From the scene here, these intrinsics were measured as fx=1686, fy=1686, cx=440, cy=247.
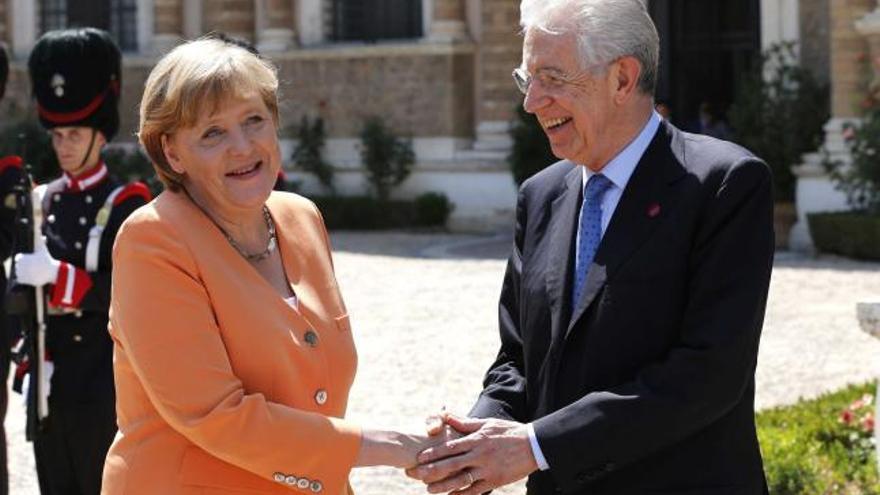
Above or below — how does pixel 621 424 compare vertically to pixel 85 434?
above

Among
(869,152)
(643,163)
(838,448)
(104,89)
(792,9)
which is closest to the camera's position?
(643,163)

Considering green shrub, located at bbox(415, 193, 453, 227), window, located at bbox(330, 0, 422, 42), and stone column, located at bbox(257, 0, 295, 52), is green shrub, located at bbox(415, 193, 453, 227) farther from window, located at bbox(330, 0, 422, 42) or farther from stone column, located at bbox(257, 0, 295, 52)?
stone column, located at bbox(257, 0, 295, 52)

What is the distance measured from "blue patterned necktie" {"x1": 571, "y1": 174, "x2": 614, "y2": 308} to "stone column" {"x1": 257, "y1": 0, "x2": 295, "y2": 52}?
18.5 meters

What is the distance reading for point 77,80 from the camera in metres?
5.92

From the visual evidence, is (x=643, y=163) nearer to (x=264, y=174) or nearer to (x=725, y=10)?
(x=264, y=174)

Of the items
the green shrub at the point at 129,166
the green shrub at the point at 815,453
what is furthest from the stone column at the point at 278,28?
the green shrub at the point at 815,453

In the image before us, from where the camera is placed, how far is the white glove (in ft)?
17.9

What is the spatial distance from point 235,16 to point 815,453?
16.9 m

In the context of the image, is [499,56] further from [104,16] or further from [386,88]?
[104,16]

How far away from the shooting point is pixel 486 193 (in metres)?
19.7

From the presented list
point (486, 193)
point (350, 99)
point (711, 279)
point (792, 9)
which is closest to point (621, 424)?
point (711, 279)

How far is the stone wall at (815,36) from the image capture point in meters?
17.5

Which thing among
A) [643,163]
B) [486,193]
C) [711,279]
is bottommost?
[486,193]

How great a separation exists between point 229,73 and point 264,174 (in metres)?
0.22
